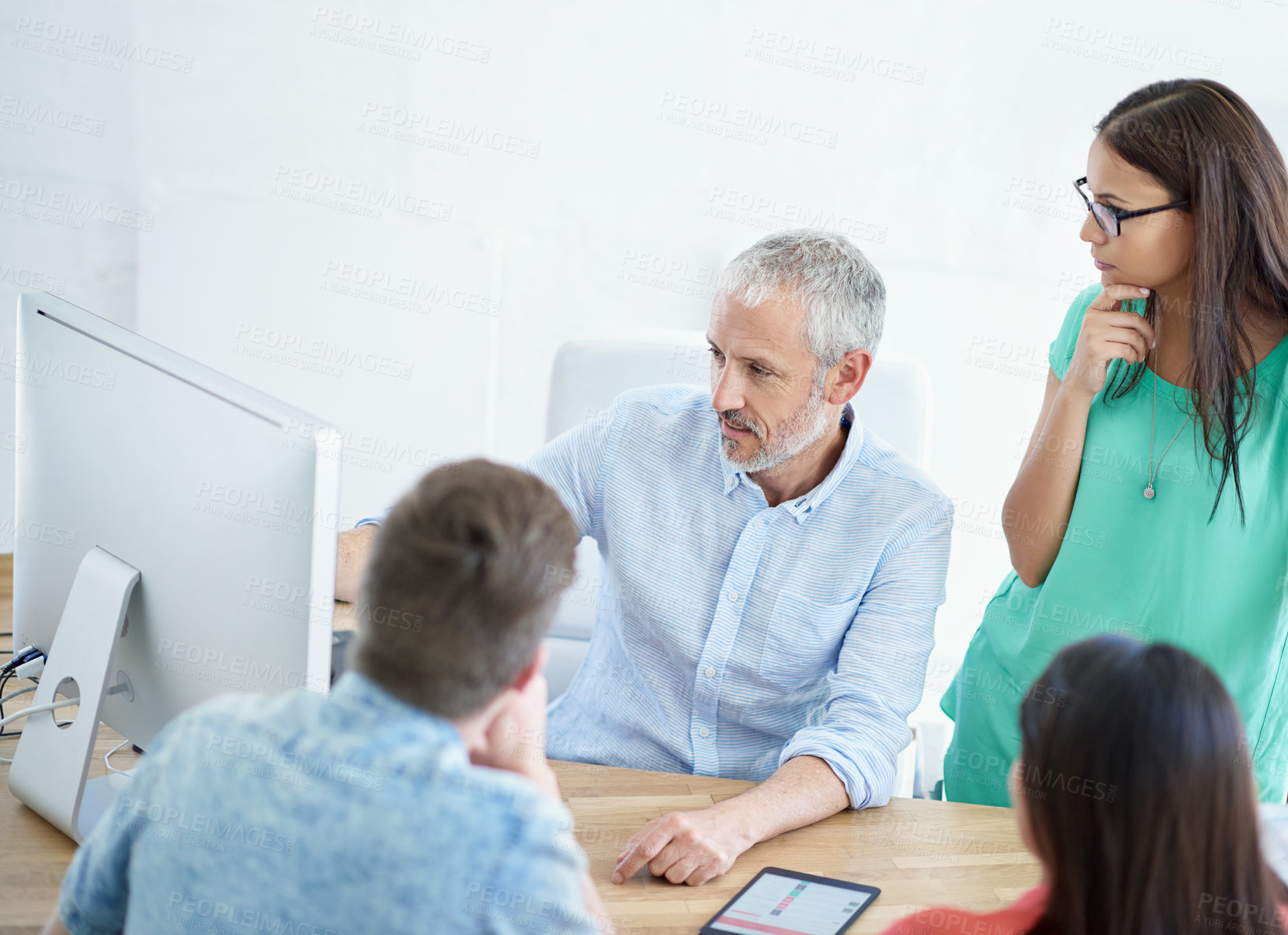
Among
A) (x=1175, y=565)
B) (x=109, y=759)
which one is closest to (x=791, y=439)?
(x=1175, y=565)

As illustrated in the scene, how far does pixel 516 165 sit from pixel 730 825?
210cm

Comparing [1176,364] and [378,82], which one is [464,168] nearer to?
[378,82]

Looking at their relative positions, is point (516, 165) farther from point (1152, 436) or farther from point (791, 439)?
point (1152, 436)

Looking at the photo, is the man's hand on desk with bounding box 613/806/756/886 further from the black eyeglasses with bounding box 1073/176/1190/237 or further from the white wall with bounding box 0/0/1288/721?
the white wall with bounding box 0/0/1288/721

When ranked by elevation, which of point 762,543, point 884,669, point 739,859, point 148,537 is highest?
point 148,537

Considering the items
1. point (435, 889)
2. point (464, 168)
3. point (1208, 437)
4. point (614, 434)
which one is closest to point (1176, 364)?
point (1208, 437)

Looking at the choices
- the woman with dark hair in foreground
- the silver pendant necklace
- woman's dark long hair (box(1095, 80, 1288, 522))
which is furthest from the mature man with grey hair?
the woman with dark hair in foreground

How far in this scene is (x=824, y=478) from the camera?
1.68m

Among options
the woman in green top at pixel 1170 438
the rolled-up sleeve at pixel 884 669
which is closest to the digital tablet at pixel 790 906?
the rolled-up sleeve at pixel 884 669

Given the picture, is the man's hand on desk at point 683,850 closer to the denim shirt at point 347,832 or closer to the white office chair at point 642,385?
the denim shirt at point 347,832

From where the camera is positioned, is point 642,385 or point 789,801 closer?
point 789,801

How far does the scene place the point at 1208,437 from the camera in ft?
4.82

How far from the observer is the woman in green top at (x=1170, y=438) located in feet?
4.61

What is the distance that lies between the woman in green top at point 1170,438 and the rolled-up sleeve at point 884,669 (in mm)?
165
